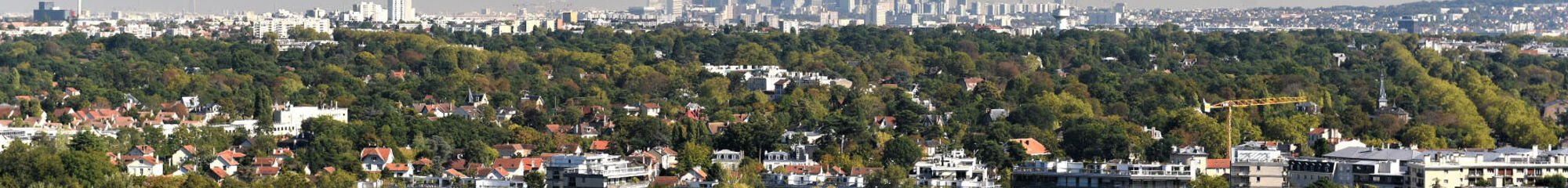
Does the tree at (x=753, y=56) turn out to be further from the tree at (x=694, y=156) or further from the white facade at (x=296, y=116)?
the tree at (x=694, y=156)

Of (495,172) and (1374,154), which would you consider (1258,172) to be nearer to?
(1374,154)

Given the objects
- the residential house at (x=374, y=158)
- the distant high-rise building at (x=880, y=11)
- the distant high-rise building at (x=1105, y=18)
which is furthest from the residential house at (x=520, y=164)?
the distant high-rise building at (x=880, y=11)

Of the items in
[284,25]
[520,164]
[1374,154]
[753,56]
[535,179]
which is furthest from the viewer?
[284,25]

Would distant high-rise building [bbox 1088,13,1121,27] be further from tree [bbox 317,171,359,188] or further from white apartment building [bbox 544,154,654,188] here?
white apartment building [bbox 544,154,654,188]

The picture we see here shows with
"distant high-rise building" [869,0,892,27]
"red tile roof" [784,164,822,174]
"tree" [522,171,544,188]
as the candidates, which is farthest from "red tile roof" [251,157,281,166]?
"distant high-rise building" [869,0,892,27]

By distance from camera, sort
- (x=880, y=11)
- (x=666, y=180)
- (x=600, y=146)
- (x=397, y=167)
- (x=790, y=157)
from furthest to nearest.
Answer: (x=880, y=11)
(x=600, y=146)
(x=790, y=157)
(x=397, y=167)
(x=666, y=180)

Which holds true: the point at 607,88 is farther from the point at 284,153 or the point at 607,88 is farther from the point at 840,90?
the point at 284,153

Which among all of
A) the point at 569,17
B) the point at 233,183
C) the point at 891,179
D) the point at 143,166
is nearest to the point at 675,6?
the point at 569,17
